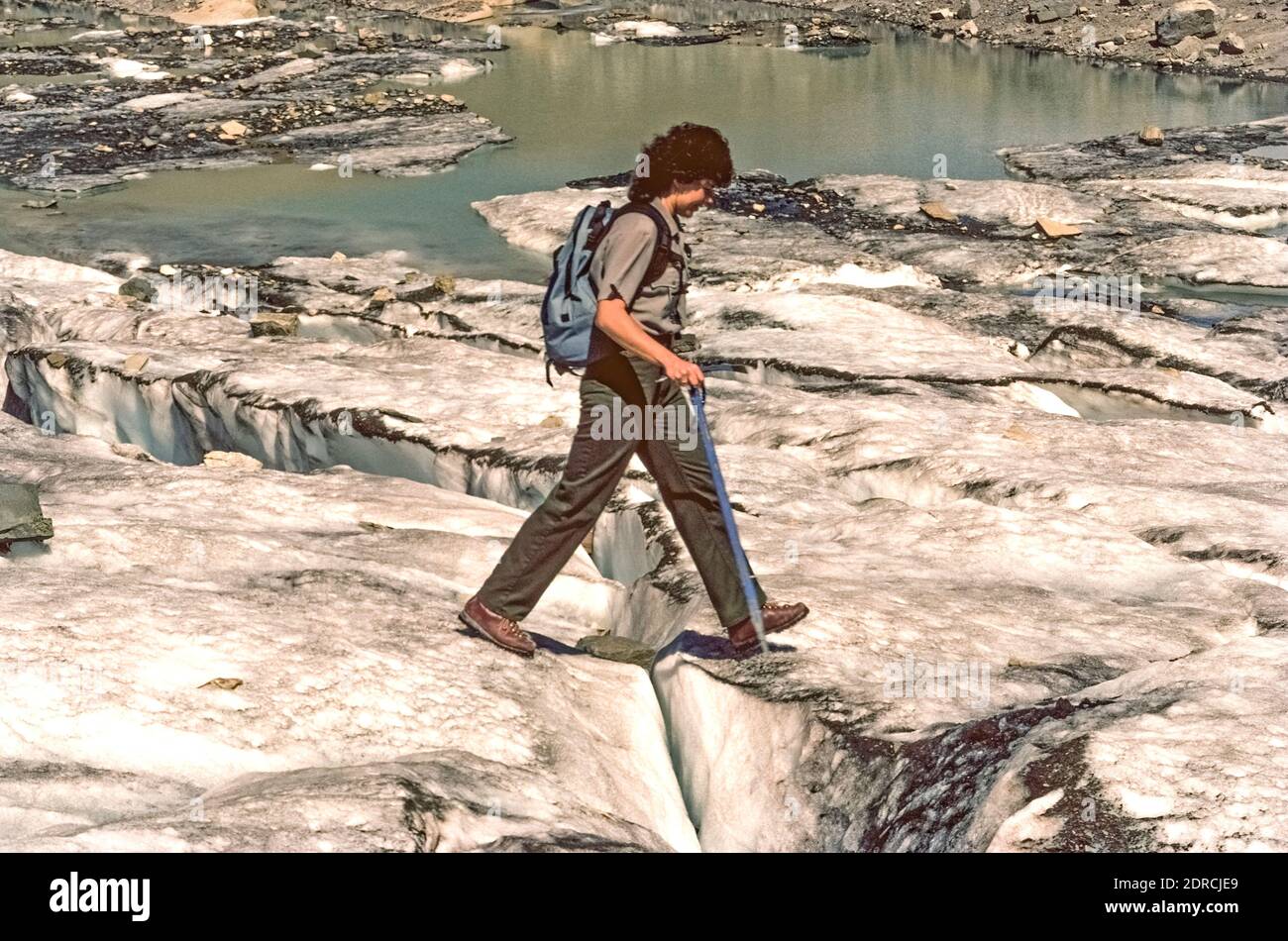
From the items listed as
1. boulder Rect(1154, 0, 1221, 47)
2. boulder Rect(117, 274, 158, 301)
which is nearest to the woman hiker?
boulder Rect(117, 274, 158, 301)

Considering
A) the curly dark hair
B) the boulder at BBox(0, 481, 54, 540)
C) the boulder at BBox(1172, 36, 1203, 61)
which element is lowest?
the boulder at BBox(0, 481, 54, 540)

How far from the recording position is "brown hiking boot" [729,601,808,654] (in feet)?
22.5

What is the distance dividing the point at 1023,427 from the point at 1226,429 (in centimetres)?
190

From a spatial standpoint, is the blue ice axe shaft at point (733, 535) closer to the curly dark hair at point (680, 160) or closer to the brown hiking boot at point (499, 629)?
the curly dark hair at point (680, 160)

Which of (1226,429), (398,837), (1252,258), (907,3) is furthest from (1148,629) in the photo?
(907,3)

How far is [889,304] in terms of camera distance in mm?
18484

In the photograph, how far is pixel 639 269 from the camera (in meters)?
6.25

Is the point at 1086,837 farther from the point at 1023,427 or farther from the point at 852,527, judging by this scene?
the point at 1023,427

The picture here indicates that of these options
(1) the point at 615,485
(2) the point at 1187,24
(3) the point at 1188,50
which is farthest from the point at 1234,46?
(1) the point at 615,485

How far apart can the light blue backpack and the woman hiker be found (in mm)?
15

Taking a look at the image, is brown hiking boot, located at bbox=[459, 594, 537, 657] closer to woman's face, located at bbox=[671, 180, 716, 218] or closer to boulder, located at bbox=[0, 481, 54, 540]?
woman's face, located at bbox=[671, 180, 716, 218]

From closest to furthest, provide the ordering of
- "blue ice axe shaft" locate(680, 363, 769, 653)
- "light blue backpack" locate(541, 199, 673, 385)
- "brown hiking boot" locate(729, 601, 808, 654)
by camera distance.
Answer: "light blue backpack" locate(541, 199, 673, 385) < "blue ice axe shaft" locate(680, 363, 769, 653) < "brown hiking boot" locate(729, 601, 808, 654)

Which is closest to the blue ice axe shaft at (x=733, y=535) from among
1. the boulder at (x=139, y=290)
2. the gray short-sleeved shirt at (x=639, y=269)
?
the gray short-sleeved shirt at (x=639, y=269)

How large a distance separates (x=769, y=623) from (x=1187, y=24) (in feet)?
131
